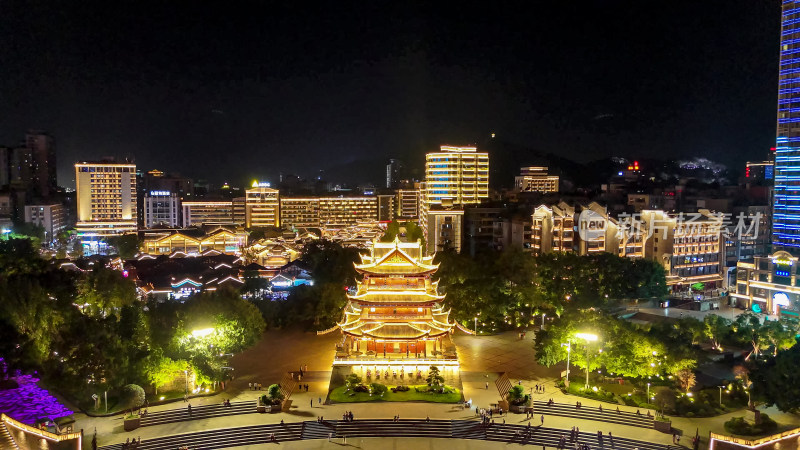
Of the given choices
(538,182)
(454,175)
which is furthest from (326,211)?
(538,182)

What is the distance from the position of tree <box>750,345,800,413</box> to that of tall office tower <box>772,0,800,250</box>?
103 ft

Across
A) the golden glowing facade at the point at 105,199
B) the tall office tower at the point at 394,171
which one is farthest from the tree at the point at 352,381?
the tall office tower at the point at 394,171

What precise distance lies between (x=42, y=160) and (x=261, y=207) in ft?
175

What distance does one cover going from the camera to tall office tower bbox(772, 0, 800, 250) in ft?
180

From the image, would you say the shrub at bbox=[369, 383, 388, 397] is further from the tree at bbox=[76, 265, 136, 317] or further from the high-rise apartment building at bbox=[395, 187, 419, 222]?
the high-rise apartment building at bbox=[395, 187, 419, 222]

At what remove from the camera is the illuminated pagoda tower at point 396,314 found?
34.1 metres

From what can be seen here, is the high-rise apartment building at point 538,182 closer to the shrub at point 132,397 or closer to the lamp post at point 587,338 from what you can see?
the lamp post at point 587,338

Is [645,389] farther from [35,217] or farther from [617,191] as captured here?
[35,217]

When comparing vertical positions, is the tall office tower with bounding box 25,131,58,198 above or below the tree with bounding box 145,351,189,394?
above

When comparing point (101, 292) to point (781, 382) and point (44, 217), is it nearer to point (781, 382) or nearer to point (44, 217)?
point (781, 382)

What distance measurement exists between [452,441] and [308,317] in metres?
19.8

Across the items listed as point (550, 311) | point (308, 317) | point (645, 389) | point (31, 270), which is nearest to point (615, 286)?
point (550, 311)

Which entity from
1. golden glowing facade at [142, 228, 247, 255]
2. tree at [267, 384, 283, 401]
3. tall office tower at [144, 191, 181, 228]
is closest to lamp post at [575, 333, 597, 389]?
tree at [267, 384, 283, 401]

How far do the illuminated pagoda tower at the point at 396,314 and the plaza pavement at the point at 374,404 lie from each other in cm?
278
